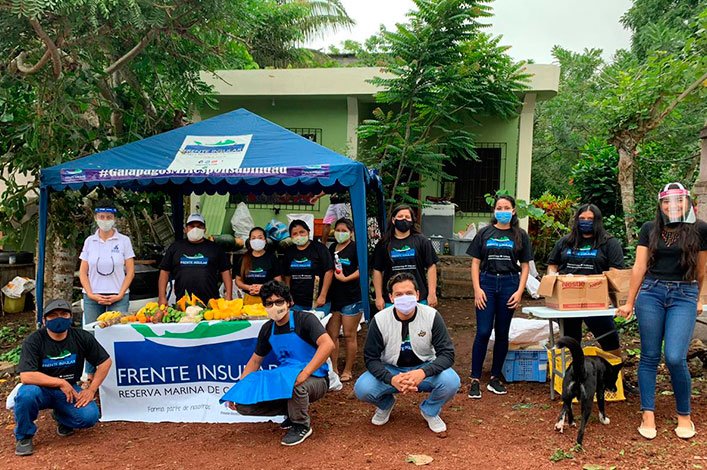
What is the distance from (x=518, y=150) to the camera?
420 inches

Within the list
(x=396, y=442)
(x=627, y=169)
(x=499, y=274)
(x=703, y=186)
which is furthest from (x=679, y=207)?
(x=627, y=169)

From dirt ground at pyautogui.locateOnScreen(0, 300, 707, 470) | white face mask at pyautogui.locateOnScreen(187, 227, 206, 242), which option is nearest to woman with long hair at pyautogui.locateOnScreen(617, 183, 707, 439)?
dirt ground at pyautogui.locateOnScreen(0, 300, 707, 470)

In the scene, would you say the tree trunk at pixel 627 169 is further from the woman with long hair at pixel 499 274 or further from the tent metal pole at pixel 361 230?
the tent metal pole at pixel 361 230

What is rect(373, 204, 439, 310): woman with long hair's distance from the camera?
5113 mm

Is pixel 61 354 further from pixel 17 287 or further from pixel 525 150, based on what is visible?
pixel 525 150

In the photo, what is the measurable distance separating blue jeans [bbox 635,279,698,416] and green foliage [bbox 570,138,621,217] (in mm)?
7599

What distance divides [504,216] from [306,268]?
190 centimetres

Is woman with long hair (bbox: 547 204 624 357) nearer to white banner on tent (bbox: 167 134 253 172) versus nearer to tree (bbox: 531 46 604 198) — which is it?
white banner on tent (bbox: 167 134 253 172)

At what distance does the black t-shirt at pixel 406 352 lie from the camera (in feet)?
13.7

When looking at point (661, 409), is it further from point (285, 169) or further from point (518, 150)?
A: point (518, 150)

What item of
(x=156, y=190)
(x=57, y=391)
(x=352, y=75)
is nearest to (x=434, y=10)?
(x=352, y=75)

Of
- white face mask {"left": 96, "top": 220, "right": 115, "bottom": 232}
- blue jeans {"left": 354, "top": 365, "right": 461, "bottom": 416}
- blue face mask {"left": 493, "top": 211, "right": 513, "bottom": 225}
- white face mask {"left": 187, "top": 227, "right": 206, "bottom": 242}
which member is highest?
blue face mask {"left": 493, "top": 211, "right": 513, "bottom": 225}

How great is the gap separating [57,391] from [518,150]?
8.85 metres

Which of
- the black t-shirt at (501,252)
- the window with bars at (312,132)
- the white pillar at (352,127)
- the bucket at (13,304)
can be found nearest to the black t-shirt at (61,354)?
the black t-shirt at (501,252)
